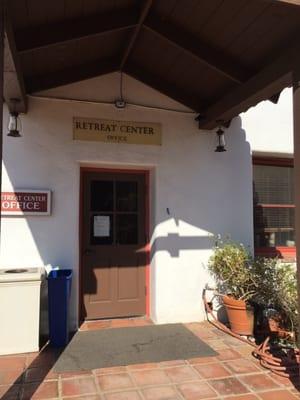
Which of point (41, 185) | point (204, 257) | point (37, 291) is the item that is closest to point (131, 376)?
point (37, 291)

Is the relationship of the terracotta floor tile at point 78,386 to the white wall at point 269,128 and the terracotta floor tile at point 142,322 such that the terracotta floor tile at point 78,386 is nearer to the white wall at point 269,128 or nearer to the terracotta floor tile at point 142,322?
the terracotta floor tile at point 142,322

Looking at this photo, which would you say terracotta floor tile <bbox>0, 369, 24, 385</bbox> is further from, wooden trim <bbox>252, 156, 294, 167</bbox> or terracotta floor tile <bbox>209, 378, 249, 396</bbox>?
wooden trim <bbox>252, 156, 294, 167</bbox>

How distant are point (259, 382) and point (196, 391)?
55 centimetres

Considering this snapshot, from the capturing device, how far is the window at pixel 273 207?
17.0 feet

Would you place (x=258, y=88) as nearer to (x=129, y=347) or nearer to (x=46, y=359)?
(x=129, y=347)

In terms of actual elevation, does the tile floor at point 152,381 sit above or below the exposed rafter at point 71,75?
below

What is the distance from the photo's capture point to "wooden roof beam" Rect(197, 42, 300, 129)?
2.94 metres

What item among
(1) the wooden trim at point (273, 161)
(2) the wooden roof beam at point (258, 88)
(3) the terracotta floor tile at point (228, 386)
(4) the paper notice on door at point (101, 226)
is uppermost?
(2) the wooden roof beam at point (258, 88)

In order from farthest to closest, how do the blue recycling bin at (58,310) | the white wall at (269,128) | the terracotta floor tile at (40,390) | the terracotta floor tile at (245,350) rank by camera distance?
1. the white wall at (269,128)
2. the blue recycling bin at (58,310)
3. the terracotta floor tile at (245,350)
4. the terracotta floor tile at (40,390)

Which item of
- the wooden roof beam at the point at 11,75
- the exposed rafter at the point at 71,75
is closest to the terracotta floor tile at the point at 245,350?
the wooden roof beam at the point at 11,75

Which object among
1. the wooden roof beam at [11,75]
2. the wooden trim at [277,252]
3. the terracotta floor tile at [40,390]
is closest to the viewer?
the wooden roof beam at [11,75]

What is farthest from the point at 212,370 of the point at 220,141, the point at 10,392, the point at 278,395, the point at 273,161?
the point at 273,161

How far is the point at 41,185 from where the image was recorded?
164 inches

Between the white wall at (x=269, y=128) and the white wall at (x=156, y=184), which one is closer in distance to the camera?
the white wall at (x=156, y=184)
